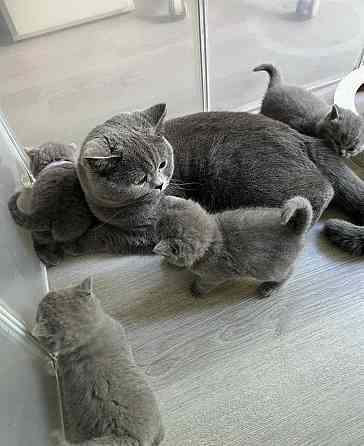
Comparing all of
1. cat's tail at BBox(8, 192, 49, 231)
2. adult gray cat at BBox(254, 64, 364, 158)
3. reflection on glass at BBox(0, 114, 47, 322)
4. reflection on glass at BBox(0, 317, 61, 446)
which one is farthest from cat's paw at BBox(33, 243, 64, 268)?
adult gray cat at BBox(254, 64, 364, 158)

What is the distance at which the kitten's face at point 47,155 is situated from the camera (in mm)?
1222

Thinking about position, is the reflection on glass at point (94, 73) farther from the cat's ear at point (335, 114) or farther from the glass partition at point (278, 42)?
the cat's ear at point (335, 114)

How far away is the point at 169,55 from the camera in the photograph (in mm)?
1696

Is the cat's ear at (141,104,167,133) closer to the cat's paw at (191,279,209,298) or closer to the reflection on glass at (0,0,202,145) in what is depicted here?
Result: the cat's paw at (191,279,209,298)

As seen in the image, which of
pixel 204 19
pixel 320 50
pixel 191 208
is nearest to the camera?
pixel 191 208

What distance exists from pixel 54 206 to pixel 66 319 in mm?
369

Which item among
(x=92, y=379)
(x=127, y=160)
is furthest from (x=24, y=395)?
(x=127, y=160)

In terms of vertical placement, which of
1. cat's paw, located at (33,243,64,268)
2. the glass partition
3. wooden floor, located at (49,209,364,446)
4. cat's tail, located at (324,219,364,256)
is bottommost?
wooden floor, located at (49,209,364,446)

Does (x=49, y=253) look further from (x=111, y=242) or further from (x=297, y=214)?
(x=297, y=214)

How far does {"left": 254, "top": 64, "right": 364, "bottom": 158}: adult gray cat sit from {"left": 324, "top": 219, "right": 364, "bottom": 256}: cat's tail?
0.71ft

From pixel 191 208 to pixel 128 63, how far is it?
3.49 feet

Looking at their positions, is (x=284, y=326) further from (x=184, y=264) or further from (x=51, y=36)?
(x=51, y=36)

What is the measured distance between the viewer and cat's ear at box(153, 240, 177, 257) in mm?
864

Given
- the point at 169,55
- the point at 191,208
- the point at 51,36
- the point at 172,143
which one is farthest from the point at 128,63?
the point at 191,208
